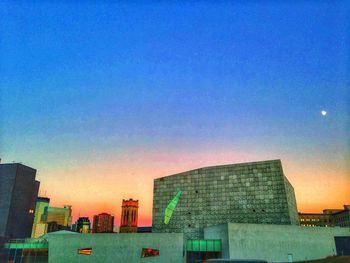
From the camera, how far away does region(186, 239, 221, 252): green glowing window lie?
66012 mm

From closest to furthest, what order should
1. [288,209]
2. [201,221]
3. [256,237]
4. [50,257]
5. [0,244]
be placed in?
1. [256,237]
2. [50,257]
3. [288,209]
4. [201,221]
5. [0,244]

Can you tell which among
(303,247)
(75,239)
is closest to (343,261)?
(303,247)

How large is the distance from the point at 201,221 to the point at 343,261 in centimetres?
4645

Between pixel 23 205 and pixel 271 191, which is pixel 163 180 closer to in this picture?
pixel 271 191

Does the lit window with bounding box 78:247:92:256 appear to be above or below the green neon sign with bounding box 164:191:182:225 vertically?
below

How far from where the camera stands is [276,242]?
6194 cm

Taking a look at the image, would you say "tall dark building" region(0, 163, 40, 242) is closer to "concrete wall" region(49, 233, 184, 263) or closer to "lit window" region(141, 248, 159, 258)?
"concrete wall" region(49, 233, 184, 263)

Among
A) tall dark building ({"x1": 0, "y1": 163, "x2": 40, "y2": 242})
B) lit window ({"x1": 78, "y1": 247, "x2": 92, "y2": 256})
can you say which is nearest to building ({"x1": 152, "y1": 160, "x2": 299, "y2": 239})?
lit window ({"x1": 78, "y1": 247, "x2": 92, "y2": 256})

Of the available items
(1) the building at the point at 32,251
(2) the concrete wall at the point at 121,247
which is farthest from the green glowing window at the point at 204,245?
(1) the building at the point at 32,251

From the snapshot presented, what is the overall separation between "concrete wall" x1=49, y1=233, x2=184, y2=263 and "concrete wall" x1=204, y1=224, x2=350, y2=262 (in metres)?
11.5

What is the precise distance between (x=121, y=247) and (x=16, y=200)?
10500 cm

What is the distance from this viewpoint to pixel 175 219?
305 feet

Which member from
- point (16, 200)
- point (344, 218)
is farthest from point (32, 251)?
point (344, 218)

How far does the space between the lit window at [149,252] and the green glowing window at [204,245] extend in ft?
29.0
